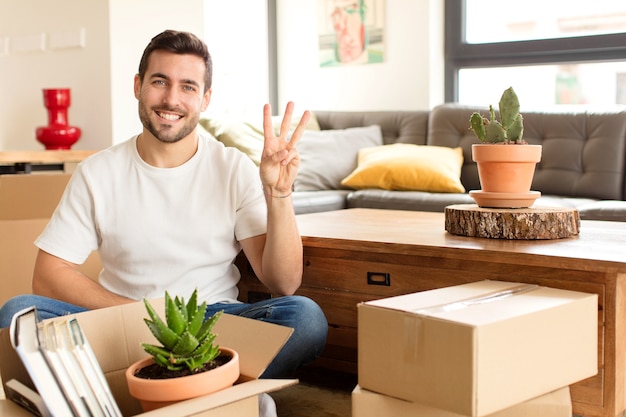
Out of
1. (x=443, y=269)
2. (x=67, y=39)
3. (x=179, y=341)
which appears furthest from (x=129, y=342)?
(x=67, y=39)

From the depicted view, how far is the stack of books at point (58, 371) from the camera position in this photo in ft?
4.33

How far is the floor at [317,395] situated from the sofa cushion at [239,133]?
2.05 m

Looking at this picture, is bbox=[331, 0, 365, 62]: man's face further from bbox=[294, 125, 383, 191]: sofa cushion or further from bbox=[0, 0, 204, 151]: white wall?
bbox=[0, 0, 204, 151]: white wall

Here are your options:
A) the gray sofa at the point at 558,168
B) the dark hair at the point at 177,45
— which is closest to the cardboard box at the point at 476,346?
the dark hair at the point at 177,45

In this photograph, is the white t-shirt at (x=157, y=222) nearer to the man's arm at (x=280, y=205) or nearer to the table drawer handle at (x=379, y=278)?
the man's arm at (x=280, y=205)

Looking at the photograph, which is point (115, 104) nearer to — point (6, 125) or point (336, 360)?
point (6, 125)

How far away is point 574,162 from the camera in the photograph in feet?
13.6

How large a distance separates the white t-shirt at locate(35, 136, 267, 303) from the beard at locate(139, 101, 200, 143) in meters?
0.09

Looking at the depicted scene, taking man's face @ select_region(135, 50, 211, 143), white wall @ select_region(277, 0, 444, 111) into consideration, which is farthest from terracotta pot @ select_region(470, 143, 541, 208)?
white wall @ select_region(277, 0, 444, 111)

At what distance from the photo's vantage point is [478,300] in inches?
67.9

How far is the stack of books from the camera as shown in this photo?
132 cm

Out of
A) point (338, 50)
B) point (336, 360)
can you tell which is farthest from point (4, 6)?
point (336, 360)

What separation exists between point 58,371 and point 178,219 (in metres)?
0.89

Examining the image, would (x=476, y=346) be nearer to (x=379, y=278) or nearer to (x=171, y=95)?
(x=379, y=278)
